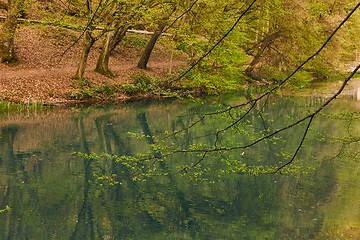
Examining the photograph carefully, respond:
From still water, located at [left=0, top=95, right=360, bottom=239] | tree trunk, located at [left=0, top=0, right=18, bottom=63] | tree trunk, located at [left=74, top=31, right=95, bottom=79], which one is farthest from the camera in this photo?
tree trunk, located at [left=74, top=31, right=95, bottom=79]

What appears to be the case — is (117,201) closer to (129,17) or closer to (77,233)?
(77,233)

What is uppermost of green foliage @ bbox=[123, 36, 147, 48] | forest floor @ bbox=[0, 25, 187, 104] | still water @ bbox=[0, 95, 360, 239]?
green foliage @ bbox=[123, 36, 147, 48]

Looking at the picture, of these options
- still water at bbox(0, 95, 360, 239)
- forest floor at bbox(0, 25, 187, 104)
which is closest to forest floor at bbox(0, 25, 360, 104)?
forest floor at bbox(0, 25, 187, 104)

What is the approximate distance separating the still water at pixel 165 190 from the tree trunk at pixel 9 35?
558 cm

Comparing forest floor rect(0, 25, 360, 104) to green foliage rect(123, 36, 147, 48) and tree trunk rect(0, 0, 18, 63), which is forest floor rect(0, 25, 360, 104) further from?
tree trunk rect(0, 0, 18, 63)

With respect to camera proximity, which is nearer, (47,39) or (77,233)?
(77,233)

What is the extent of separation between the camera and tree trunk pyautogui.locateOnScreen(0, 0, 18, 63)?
2189 centimetres

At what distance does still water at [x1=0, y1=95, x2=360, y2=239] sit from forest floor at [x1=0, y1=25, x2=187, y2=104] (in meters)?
3.01

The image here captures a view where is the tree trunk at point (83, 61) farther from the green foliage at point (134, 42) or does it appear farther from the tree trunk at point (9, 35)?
the green foliage at point (134, 42)

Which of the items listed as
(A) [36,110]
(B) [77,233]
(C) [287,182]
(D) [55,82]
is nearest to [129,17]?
(D) [55,82]

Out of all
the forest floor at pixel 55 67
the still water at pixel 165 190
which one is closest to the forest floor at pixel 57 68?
the forest floor at pixel 55 67

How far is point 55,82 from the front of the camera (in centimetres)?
2214

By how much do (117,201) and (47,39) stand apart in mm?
19317

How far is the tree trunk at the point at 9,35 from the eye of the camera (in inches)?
862
